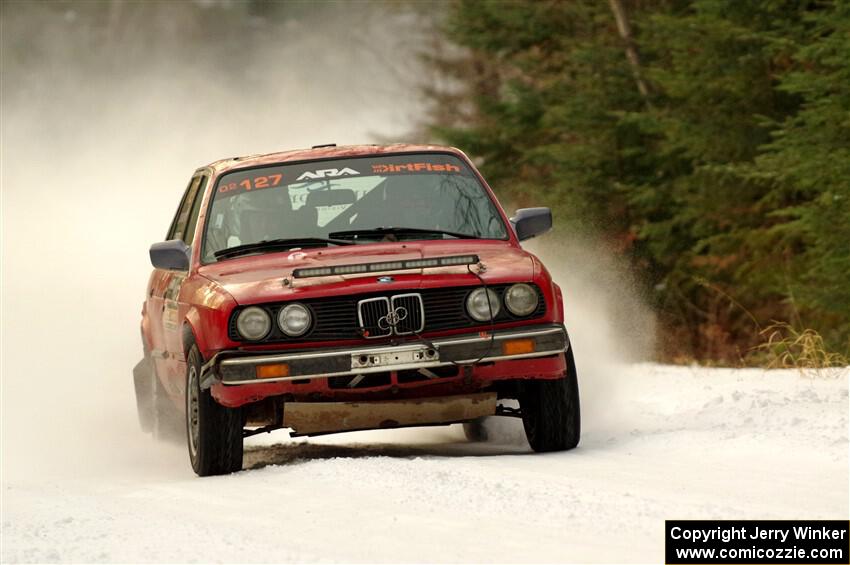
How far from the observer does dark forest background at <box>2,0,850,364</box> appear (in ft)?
56.9

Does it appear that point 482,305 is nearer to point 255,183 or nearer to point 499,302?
point 499,302

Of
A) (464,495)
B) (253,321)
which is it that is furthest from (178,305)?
(464,495)

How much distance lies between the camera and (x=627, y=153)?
2539cm

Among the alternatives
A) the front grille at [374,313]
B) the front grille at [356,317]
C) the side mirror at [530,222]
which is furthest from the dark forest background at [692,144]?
the front grille at [374,313]

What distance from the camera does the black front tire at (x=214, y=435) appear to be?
326 inches

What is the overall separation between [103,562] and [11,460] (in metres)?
5.08

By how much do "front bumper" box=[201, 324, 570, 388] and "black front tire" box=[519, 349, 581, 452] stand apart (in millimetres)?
390

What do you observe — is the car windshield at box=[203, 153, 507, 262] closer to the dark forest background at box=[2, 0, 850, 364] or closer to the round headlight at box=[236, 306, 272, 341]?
the round headlight at box=[236, 306, 272, 341]

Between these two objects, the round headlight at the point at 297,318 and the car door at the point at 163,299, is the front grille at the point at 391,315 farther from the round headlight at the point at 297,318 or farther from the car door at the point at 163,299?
the car door at the point at 163,299

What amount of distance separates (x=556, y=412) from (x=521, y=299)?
671mm

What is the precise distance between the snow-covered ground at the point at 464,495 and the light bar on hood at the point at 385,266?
37.7 inches

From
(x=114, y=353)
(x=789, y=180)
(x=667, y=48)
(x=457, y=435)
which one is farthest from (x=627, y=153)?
(x=457, y=435)

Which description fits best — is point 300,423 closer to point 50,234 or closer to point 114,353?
point 114,353

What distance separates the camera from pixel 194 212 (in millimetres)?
10102
